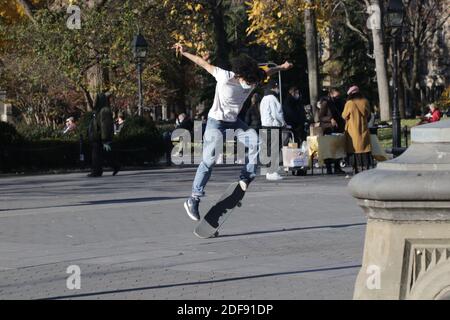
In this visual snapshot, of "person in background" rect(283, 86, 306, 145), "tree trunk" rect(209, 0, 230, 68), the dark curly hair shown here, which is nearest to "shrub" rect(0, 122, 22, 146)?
"person in background" rect(283, 86, 306, 145)

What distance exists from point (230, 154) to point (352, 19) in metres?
34.3

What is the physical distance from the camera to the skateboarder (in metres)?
12.3

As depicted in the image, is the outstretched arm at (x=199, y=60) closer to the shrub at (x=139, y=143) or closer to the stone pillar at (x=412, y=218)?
the stone pillar at (x=412, y=218)

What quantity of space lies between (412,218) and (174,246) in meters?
5.98

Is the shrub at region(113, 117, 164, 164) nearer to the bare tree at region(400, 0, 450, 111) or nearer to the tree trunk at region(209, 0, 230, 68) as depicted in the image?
the tree trunk at region(209, 0, 230, 68)

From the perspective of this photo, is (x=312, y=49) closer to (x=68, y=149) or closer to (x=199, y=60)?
(x=68, y=149)

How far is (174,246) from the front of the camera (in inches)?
446

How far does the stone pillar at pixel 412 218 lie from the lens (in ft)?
17.9

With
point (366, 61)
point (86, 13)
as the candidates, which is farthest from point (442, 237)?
point (366, 61)

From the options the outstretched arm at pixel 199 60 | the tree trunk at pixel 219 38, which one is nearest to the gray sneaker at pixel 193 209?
the outstretched arm at pixel 199 60

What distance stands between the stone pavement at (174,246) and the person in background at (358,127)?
2.31 m

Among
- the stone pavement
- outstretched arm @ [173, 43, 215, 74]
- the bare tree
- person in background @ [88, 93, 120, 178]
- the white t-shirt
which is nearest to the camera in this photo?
the stone pavement

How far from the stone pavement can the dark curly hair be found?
1.64 meters
